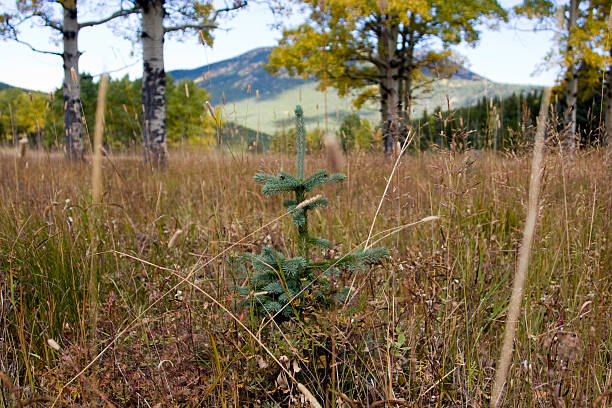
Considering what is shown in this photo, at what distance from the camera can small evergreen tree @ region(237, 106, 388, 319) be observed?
51.6 inches

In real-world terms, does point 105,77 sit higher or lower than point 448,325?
higher

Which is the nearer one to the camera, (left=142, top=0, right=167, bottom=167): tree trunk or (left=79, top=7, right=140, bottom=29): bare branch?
(left=142, top=0, right=167, bottom=167): tree trunk

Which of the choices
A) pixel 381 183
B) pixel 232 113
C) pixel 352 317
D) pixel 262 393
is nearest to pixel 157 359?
pixel 262 393

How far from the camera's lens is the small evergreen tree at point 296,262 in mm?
1310

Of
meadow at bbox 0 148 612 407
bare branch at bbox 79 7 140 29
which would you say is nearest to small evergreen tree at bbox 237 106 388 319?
meadow at bbox 0 148 612 407

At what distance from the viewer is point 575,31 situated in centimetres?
1277

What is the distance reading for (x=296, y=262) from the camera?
1.31m

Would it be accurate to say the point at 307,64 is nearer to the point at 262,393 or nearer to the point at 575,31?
the point at 575,31

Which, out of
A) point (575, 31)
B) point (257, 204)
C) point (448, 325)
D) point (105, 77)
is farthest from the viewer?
point (575, 31)

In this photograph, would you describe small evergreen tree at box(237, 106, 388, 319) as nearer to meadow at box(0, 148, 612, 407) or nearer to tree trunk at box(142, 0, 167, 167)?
meadow at box(0, 148, 612, 407)

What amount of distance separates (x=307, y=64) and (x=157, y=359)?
14726 millimetres

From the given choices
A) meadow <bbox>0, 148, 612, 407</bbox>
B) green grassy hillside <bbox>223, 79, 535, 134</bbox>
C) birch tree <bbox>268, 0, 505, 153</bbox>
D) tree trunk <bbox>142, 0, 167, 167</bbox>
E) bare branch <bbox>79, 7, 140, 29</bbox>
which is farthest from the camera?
birch tree <bbox>268, 0, 505, 153</bbox>

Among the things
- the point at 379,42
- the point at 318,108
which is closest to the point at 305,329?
the point at 318,108

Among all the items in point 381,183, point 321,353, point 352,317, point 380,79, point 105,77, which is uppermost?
point 380,79
